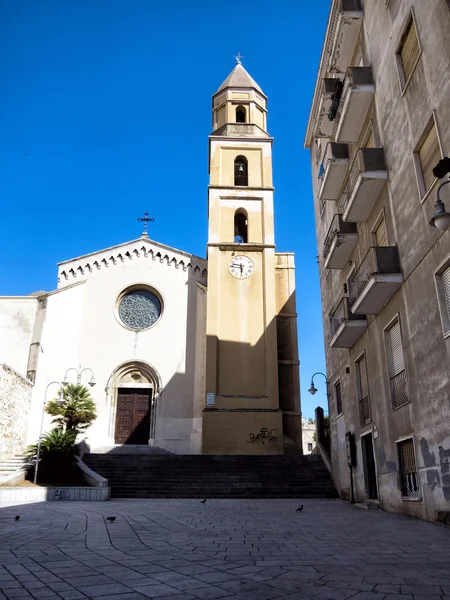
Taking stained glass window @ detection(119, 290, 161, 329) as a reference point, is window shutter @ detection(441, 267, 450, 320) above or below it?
below

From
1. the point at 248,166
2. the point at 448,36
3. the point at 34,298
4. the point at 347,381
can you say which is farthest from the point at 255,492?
the point at 248,166

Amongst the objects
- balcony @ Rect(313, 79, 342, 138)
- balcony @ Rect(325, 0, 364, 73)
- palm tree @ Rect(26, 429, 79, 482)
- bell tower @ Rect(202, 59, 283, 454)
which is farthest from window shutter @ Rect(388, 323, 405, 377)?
bell tower @ Rect(202, 59, 283, 454)

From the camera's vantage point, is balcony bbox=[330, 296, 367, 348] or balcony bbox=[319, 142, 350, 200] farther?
balcony bbox=[319, 142, 350, 200]

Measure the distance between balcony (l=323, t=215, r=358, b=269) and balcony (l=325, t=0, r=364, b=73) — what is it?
14.9ft

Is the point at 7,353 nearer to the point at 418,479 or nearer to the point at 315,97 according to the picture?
the point at 315,97

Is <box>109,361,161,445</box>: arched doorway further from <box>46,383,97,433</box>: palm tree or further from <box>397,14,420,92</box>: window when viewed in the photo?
<box>397,14,420,92</box>: window

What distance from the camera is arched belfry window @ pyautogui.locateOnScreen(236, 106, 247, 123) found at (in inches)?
1231

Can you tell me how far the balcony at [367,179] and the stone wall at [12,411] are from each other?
15.8 meters

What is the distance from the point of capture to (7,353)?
25141 mm

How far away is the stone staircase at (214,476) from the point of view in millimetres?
16719

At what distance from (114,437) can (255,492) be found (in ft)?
35.7

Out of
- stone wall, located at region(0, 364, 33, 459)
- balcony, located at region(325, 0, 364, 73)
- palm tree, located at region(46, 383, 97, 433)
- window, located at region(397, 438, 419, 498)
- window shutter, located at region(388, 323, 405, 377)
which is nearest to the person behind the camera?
window, located at region(397, 438, 419, 498)

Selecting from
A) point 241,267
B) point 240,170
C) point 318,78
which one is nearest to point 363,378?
point 318,78

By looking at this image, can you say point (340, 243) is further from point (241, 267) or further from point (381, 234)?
point (241, 267)
